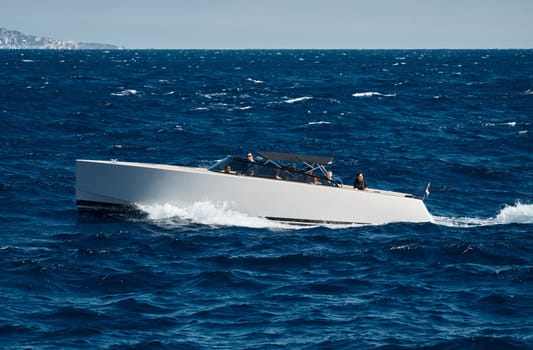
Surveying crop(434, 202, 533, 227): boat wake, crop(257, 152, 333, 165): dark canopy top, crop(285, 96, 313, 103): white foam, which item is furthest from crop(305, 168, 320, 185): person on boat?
crop(285, 96, 313, 103): white foam

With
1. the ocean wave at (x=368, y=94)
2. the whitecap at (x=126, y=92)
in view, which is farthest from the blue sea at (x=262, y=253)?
the ocean wave at (x=368, y=94)

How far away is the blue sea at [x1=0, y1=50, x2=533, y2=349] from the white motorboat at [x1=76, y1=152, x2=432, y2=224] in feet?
1.55

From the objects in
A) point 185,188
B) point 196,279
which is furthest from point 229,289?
point 185,188

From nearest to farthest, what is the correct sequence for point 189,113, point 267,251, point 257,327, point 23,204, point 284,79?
point 257,327, point 267,251, point 23,204, point 189,113, point 284,79

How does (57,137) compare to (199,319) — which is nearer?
(199,319)

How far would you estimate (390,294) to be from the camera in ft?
60.4

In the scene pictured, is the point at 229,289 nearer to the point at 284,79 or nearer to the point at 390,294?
the point at 390,294

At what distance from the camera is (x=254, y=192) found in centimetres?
2547

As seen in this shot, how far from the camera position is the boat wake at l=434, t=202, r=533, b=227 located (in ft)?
89.1

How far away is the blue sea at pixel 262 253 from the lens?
1581 cm

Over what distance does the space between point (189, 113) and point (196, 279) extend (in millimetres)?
37135

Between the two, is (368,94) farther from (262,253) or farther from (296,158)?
(262,253)

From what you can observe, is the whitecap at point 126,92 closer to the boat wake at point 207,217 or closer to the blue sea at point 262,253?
the blue sea at point 262,253

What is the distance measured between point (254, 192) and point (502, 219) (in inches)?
368
